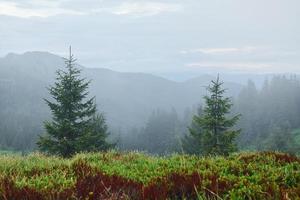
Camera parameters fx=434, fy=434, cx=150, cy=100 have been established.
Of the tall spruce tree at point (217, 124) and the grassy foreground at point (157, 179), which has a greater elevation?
the grassy foreground at point (157, 179)

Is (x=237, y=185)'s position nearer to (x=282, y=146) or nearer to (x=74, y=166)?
(x=74, y=166)

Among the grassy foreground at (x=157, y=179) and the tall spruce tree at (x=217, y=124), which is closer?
the grassy foreground at (x=157, y=179)

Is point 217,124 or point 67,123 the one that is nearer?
point 67,123

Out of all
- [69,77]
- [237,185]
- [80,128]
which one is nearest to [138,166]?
[237,185]

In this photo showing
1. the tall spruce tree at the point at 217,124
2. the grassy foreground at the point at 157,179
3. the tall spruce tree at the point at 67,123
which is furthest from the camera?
the tall spruce tree at the point at 217,124

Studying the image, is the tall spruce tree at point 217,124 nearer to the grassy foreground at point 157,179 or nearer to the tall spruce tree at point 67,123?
the tall spruce tree at point 67,123

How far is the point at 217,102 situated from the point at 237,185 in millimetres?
34345

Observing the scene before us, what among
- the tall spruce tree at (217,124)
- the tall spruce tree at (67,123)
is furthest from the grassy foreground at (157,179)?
the tall spruce tree at (217,124)

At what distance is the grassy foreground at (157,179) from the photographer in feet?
18.7

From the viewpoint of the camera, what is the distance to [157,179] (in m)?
7.33

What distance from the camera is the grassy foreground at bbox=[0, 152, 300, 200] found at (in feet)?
18.7

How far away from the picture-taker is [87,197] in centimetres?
555

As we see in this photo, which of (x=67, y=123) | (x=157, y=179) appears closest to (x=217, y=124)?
(x=67, y=123)

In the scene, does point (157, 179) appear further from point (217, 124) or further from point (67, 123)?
point (217, 124)
